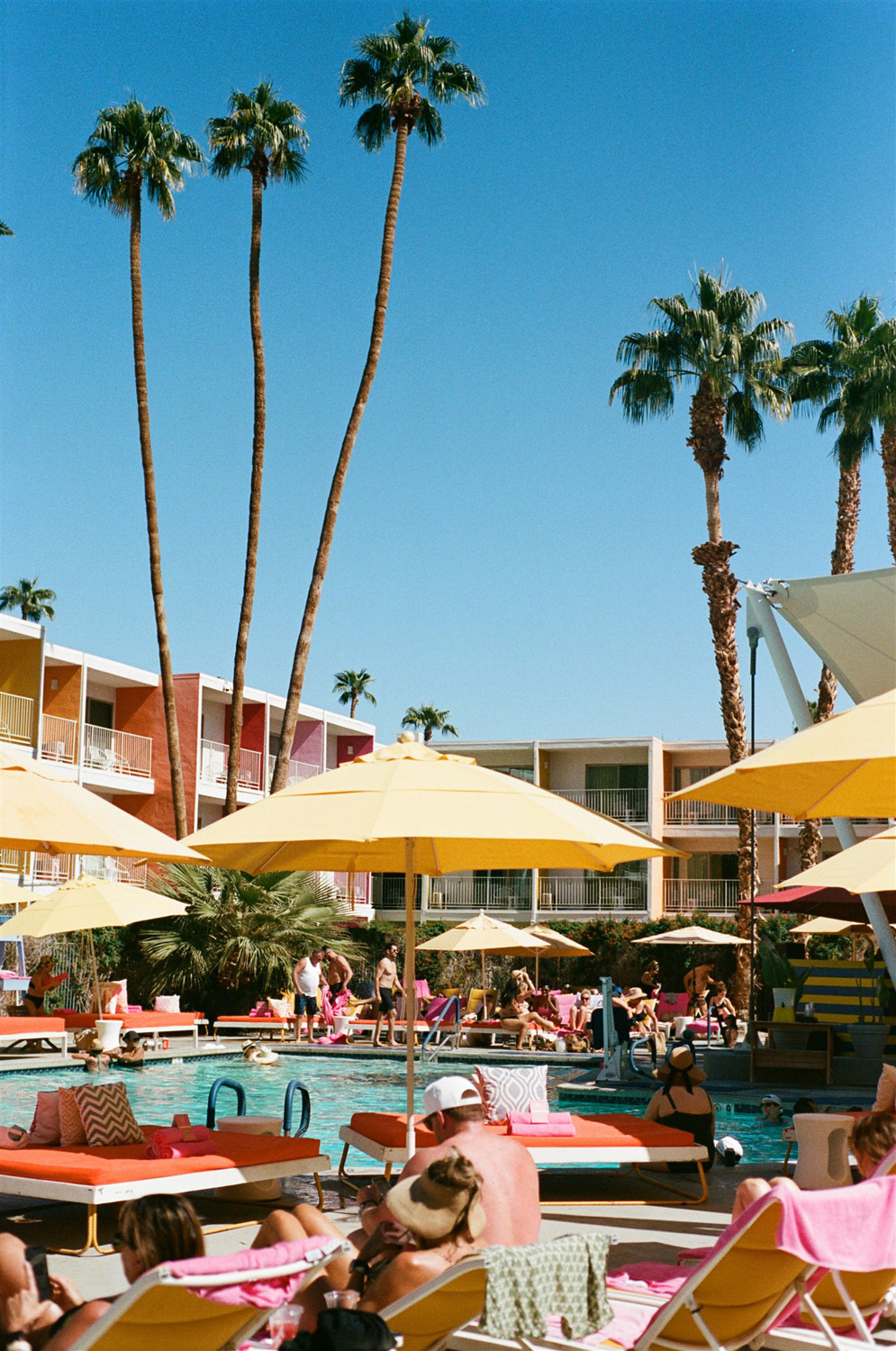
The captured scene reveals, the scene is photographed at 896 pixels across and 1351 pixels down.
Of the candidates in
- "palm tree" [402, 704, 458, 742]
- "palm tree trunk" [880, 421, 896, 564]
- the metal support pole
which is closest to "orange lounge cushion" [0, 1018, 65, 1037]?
the metal support pole

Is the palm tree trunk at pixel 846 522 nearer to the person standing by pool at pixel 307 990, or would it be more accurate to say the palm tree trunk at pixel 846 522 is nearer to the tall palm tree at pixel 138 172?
the person standing by pool at pixel 307 990

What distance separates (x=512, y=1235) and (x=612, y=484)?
1665cm

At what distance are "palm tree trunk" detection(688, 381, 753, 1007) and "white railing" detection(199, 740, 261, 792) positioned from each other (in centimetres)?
1418

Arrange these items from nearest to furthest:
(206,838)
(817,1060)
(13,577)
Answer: (206,838) < (817,1060) < (13,577)

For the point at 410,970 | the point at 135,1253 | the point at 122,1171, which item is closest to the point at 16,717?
the point at 410,970

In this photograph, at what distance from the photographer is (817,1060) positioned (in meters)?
16.4

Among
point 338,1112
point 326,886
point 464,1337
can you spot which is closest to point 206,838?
point 464,1337

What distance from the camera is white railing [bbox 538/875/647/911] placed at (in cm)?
4178

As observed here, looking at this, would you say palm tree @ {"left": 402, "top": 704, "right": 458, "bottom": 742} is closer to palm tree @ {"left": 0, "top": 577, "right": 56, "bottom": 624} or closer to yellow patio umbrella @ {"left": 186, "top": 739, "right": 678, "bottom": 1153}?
palm tree @ {"left": 0, "top": 577, "right": 56, "bottom": 624}

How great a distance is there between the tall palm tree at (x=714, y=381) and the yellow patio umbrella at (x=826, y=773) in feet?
69.5

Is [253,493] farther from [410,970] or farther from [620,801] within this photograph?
[410,970]

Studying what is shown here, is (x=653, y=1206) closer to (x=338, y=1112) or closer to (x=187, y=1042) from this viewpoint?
(x=338, y=1112)

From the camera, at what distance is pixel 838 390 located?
30.4m

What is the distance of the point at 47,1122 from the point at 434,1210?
13.0ft
